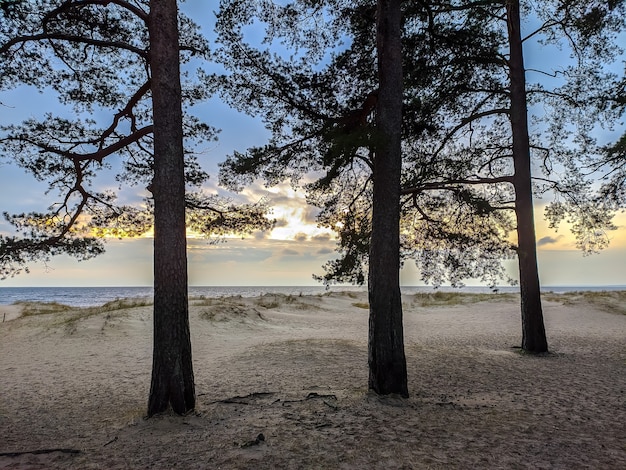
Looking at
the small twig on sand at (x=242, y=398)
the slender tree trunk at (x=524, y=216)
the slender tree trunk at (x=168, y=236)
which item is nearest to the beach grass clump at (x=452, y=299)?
the slender tree trunk at (x=524, y=216)

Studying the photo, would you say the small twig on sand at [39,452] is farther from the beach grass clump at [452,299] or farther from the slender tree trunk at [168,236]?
the beach grass clump at [452,299]

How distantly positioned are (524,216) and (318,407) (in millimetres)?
7043

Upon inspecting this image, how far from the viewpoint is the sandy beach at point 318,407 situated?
12.4 ft

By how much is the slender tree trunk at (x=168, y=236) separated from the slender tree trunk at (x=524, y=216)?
7.84 m

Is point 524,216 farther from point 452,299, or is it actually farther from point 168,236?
point 452,299

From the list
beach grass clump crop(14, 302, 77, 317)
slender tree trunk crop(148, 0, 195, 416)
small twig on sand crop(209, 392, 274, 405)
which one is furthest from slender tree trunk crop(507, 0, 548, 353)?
beach grass clump crop(14, 302, 77, 317)

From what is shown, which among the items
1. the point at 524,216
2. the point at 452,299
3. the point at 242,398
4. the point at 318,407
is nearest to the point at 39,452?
the point at 242,398

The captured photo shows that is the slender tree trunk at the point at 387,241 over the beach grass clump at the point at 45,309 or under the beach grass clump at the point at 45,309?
over

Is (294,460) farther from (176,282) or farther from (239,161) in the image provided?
(239,161)

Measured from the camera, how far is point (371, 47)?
779 cm

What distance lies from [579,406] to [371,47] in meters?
6.94

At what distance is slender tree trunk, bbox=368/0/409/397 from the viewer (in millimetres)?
5754

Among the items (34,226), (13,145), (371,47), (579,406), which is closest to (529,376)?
(579,406)

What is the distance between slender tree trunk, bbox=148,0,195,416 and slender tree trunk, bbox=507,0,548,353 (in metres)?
7.84
